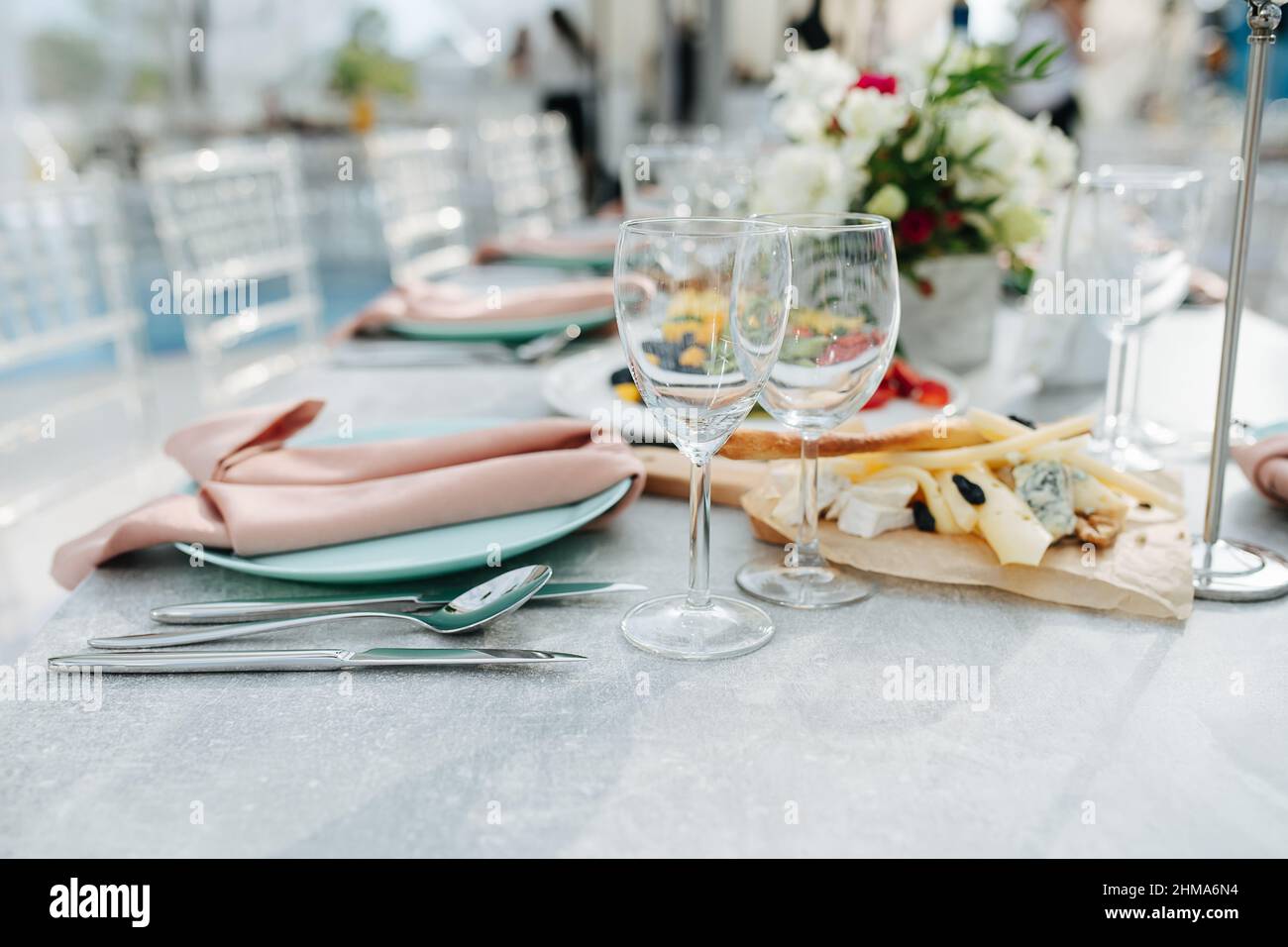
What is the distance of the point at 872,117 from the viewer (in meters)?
1.19

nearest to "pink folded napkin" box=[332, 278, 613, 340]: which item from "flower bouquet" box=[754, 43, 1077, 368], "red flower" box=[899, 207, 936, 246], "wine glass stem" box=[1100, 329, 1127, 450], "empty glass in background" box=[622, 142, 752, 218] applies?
"empty glass in background" box=[622, 142, 752, 218]

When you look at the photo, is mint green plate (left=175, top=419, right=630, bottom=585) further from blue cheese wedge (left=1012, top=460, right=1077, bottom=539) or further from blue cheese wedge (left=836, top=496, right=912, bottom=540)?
blue cheese wedge (left=1012, top=460, right=1077, bottom=539)

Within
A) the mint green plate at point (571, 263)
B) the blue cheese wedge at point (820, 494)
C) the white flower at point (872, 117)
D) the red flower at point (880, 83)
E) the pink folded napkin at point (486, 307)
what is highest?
the red flower at point (880, 83)

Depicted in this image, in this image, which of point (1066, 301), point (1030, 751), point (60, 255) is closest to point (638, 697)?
point (1030, 751)

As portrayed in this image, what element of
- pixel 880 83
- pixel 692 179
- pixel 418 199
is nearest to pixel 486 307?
pixel 692 179

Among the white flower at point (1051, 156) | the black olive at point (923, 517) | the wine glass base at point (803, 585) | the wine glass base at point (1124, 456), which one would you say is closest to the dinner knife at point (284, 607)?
the wine glass base at point (803, 585)

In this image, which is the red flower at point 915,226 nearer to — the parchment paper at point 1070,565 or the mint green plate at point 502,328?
the mint green plate at point 502,328

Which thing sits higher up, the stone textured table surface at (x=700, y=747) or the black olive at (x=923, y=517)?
the black olive at (x=923, y=517)

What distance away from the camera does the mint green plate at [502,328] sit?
1.37m

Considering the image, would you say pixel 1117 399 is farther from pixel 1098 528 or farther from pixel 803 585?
pixel 803 585

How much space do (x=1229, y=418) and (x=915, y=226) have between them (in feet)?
1.89

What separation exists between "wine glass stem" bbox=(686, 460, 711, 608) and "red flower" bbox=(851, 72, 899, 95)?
0.72m

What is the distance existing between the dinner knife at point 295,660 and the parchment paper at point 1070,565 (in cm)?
21

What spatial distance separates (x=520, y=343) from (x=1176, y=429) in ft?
2.41
